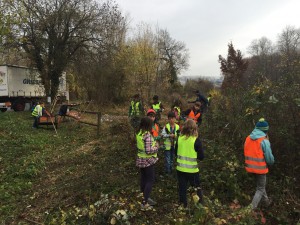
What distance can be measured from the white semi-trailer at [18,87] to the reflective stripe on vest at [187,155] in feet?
62.1

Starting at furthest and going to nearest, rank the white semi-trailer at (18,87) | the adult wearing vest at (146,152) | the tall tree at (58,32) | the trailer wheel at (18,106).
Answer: the trailer wheel at (18,106), the white semi-trailer at (18,87), the tall tree at (58,32), the adult wearing vest at (146,152)

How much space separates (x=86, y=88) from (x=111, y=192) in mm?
17362

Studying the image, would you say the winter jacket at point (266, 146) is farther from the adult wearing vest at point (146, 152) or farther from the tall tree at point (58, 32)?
the tall tree at point (58, 32)

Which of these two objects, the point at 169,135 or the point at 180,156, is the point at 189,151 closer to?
the point at 180,156

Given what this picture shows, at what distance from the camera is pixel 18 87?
22047 mm

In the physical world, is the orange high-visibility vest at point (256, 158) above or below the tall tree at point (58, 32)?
below

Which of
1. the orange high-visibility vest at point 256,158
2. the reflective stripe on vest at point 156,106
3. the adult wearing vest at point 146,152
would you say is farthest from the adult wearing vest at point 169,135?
the reflective stripe on vest at point 156,106

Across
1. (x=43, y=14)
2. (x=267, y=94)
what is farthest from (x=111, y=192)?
(x=43, y=14)

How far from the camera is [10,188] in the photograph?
637cm

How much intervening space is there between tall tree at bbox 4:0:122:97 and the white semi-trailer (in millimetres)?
1459

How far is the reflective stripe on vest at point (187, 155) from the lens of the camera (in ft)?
15.3

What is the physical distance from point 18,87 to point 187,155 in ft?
67.9

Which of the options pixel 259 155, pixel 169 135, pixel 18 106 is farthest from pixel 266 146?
pixel 18 106

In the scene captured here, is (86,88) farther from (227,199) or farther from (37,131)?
(227,199)
